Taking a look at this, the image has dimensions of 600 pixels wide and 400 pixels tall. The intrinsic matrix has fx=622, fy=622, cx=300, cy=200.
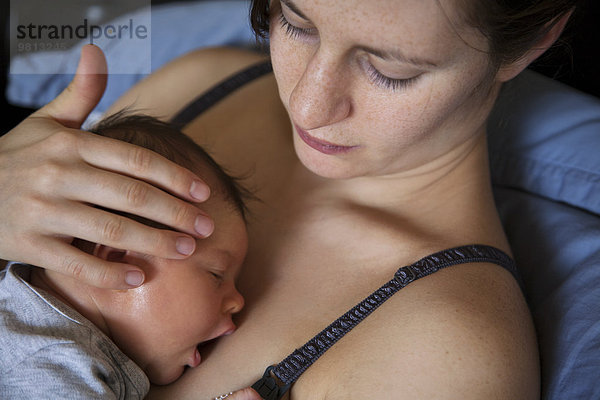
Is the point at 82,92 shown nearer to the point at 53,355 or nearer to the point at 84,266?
the point at 84,266

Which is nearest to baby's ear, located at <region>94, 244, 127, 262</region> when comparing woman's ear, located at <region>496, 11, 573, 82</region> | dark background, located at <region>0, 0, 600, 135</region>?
woman's ear, located at <region>496, 11, 573, 82</region>

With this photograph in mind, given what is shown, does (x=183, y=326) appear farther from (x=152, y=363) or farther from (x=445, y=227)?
(x=445, y=227)

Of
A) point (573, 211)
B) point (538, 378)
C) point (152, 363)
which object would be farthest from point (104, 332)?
point (573, 211)

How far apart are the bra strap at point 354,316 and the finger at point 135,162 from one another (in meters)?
0.33

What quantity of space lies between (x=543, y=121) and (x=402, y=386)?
2.82 ft

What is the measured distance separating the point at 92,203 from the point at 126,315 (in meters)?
0.20

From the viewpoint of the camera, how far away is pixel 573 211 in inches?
54.1

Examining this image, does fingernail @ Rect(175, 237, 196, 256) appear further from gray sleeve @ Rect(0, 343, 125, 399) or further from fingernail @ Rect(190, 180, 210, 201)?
gray sleeve @ Rect(0, 343, 125, 399)

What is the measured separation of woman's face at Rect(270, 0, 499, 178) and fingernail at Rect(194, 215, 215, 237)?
0.68 ft

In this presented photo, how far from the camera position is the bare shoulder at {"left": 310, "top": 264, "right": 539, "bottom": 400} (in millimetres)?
917

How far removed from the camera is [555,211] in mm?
1375

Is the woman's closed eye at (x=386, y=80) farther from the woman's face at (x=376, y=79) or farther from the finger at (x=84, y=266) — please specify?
the finger at (x=84, y=266)

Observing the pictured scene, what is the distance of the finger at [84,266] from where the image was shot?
1005 millimetres

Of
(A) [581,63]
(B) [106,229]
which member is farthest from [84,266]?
(A) [581,63]
